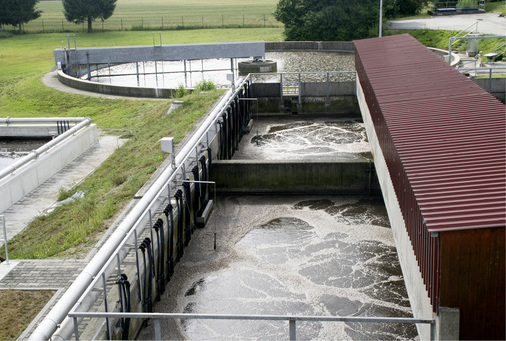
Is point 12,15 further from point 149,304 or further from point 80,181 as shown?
point 149,304

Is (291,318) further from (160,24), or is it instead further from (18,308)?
(160,24)

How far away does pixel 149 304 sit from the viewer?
448 inches

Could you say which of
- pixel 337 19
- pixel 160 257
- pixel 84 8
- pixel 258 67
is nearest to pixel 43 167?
pixel 160 257

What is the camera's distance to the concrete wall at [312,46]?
4575 centimetres

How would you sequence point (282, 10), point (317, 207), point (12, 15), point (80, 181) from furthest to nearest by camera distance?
point (12, 15) < point (282, 10) < point (80, 181) < point (317, 207)

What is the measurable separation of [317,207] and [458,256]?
1010cm

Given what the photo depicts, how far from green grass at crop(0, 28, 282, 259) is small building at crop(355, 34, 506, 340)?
19.3 ft

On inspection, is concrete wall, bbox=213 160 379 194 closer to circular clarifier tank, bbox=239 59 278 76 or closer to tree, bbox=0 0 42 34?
circular clarifier tank, bbox=239 59 278 76

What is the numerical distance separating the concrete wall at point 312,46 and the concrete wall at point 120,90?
17.8 m

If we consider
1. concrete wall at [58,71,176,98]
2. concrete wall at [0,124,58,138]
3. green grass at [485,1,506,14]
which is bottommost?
concrete wall at [0,124,58,138]

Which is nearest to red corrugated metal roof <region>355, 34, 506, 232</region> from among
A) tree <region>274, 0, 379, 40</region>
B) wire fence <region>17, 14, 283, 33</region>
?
tree <region>274, 0, 379, 40</region>

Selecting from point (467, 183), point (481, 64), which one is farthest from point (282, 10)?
point (467, 183)

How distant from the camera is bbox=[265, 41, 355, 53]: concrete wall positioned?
4575 cm

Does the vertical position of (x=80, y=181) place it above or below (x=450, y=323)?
below
